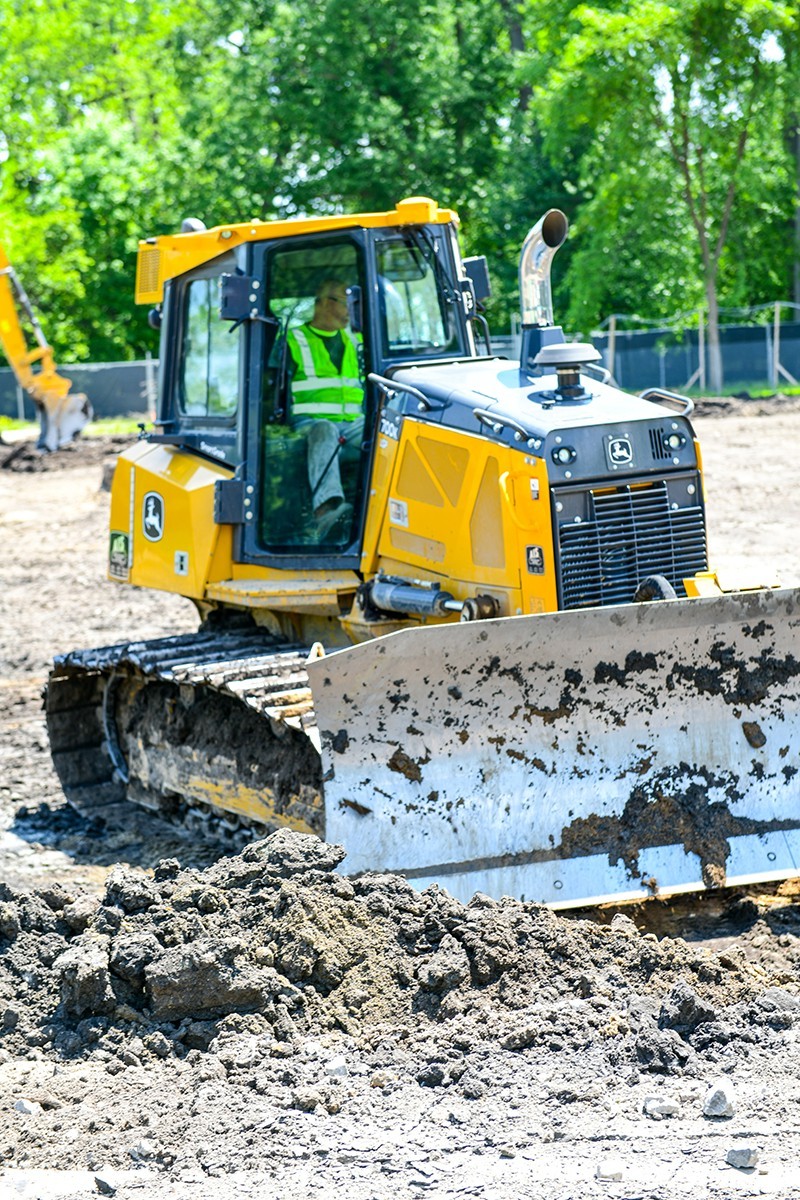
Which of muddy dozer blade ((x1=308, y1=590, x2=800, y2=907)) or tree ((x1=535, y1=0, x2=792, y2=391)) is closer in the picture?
muddy dozer blade ((x1=308, y1=590, x2=800, y2=907))

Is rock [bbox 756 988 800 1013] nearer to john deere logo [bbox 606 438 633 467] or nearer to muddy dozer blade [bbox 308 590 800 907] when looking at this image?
muddy dozer blade [bbox 308 590 800 907]

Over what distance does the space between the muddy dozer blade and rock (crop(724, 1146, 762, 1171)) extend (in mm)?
1803

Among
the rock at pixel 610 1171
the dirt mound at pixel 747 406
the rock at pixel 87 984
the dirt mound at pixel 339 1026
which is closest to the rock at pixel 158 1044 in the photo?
the dirt mound at pixel 339 1026

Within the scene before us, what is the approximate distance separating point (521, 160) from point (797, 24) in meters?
8.19

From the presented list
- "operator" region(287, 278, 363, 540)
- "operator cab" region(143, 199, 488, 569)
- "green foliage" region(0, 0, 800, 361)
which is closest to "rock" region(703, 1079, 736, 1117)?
"operator cab" region(143, 199, 488, 569)

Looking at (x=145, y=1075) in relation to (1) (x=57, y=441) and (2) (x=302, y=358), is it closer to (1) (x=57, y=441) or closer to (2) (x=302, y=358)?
(2) (x=302, y=358)

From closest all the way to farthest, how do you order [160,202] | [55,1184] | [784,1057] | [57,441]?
1. [55,1184]
2. [784,1057]
3. [57,441]
4. [160,202]

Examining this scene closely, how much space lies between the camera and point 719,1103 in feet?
13.5

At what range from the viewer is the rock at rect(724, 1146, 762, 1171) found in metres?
3.82

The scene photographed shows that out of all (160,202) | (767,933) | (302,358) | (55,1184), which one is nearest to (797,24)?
(160,202)

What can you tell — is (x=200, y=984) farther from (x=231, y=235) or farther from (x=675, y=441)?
(x=231, y=235)

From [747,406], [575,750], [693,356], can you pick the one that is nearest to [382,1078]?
[575,750]

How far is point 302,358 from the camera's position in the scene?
23.6ft

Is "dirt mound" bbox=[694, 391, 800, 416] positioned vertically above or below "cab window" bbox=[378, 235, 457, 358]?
below
